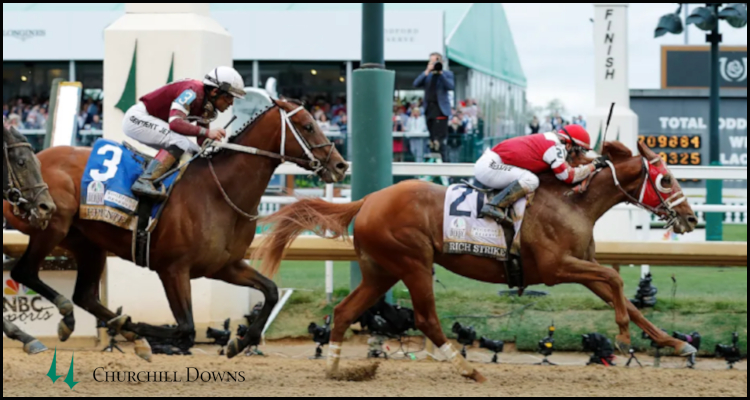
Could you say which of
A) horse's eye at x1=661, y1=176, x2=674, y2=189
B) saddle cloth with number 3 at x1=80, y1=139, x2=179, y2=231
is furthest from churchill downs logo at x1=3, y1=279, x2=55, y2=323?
horse's eye at x1=661, y1=176, x2=674, y2=189

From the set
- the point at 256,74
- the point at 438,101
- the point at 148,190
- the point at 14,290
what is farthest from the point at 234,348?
the point at 256,74

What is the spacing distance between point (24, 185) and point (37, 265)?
37.4 inches

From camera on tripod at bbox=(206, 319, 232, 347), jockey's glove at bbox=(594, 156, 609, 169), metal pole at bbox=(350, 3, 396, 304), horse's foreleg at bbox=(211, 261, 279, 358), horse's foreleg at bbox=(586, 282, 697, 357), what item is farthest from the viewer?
metal pole at bbox=(350, 3, 396, 304)

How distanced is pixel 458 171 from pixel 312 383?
3.21 m

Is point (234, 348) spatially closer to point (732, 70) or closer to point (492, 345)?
point (492, 345)

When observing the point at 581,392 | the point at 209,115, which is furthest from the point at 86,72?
the point at 581,392

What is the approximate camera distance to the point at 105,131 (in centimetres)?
1028

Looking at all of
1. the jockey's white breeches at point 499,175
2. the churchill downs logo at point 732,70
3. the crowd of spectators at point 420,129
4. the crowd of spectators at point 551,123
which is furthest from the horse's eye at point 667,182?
the churchill downs logo at point 732,70

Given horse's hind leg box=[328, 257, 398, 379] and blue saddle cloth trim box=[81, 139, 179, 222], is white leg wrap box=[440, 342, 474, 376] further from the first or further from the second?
blue saddle cloth trim box=[81, 139, 179, 222]

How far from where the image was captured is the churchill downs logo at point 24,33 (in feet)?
65.8

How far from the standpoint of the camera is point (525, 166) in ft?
24.8

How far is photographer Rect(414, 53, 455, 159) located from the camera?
12.1 meters

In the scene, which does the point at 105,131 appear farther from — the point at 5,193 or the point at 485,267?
the point at 485,267

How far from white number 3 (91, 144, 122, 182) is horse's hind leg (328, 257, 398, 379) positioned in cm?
187
